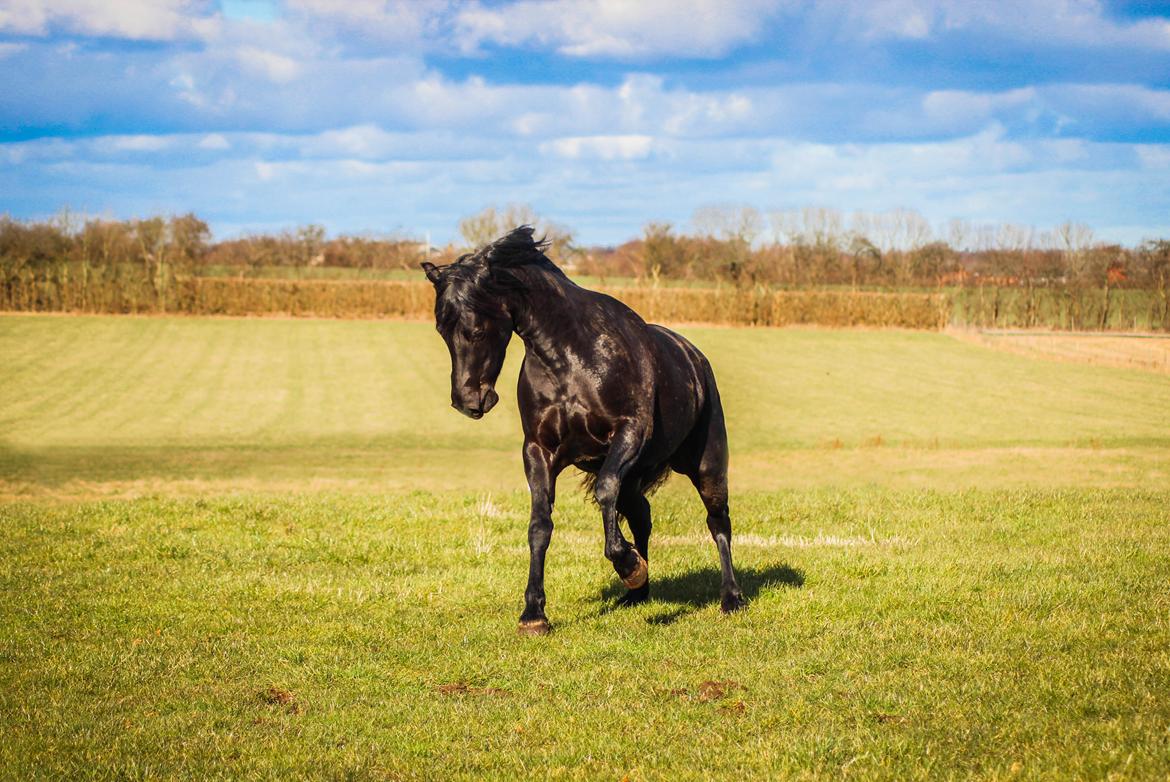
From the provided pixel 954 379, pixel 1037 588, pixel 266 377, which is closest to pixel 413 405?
pixel 266 377

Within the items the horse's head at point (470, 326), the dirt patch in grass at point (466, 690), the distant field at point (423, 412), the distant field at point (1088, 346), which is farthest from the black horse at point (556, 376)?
the distant field at point (1088, 346)

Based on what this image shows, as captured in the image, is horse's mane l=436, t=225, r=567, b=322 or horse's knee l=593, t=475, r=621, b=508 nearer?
horse's mane l=436, t=225, r=567, b=322

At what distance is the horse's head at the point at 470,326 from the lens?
7.40 m

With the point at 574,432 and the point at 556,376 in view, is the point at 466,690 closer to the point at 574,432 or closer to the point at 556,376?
the point at 574,432

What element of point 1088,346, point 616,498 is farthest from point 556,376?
point 1088,346

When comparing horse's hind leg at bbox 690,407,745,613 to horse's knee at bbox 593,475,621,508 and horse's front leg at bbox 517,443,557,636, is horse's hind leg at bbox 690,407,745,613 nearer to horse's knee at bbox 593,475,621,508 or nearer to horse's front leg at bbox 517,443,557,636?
horse's knee at bbox 593,475,621,508

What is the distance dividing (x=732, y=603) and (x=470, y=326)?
329 centimetres

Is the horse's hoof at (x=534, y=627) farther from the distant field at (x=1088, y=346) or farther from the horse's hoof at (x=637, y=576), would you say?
the distant field at (x=1088, y=346)

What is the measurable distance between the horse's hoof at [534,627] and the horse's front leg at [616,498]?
714 mm

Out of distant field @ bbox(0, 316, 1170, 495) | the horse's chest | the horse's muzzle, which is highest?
the horse's muzzle

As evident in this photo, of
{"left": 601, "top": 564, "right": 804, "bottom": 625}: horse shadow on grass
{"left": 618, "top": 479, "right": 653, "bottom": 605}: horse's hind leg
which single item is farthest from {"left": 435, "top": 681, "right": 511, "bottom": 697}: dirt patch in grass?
{"left": 618, "top": 479, "right": 653, "bottom": 605}: horse's hind leg

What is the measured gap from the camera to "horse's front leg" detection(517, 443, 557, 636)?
25.8 feet

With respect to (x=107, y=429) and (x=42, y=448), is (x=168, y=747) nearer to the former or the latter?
(x=42, y=448)

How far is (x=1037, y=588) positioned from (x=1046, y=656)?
2.16m
